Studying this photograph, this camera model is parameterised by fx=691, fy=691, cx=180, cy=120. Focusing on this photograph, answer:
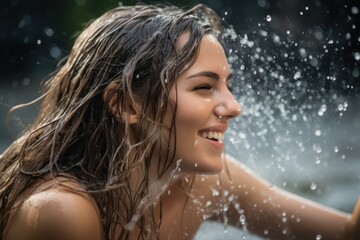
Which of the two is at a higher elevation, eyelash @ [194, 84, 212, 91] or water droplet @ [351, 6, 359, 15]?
eyelash @ [194, 84, 212, 91]

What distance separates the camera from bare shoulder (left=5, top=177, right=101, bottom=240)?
2328 millimetres

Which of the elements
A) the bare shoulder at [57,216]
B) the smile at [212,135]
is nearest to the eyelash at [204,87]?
the smile at [212,135]

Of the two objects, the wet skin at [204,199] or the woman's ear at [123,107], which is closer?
the wet skin at [204,199]

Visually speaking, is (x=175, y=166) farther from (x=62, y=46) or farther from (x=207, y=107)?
(x=62, y=46)

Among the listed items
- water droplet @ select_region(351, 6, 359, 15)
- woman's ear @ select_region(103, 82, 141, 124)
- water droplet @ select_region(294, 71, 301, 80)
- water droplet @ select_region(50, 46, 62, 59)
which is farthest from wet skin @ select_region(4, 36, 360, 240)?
water droplet @ select_region(50, 46, 62, 59)

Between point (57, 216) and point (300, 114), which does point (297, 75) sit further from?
point (57, 216)

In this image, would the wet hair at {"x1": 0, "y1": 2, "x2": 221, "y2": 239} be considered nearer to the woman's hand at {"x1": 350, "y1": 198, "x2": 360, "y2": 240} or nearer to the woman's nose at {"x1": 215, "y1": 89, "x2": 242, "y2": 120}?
the woman's nose at {"x1": 215, "y1": 89, "x2": 242, "y2": 120}

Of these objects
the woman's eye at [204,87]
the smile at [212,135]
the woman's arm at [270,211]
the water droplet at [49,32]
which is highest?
the woman's eye at [204,87]

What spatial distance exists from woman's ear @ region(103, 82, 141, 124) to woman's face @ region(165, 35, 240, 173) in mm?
126

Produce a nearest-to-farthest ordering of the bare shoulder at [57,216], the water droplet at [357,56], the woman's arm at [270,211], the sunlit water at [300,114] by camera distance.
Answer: the bare shoulder at [57,216], the woman's arm at [270,211], the sunlit water at [300,114], the water droplet at [357,56]

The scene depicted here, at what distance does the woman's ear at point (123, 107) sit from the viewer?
2.63m

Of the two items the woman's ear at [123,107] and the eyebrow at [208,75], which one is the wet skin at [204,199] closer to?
the eyebrow at [208,75]

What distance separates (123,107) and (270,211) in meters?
0.91

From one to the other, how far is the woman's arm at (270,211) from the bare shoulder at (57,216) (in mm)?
864
